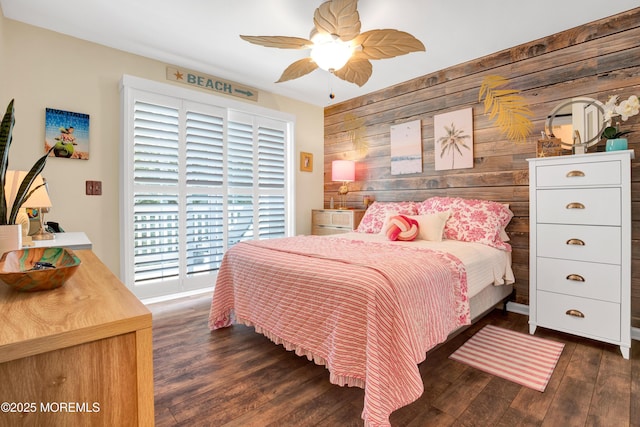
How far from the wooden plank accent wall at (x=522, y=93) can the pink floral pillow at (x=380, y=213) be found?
337mm

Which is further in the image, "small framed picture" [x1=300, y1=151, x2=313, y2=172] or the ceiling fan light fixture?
"small framed picture" [x1=300, y1=151, x2=313, y2=172]

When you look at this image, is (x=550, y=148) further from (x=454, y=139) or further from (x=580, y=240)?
(x=454, y=139)

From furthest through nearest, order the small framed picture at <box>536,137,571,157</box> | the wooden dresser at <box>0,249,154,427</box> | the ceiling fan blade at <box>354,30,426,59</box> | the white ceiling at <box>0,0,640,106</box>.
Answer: the small framed picture at <box>536,137,571,157</box> < the white ceiling at <box>0,0,640,106</box> < the ceiling fan blade at <box>354,30,426,59</box> < the wooden dresser at <box>0,249,154,427</box>

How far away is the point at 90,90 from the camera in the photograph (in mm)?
2881

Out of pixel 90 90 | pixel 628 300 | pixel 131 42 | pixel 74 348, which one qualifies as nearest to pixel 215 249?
pixel 90 90

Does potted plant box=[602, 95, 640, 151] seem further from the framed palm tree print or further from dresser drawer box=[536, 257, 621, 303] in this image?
the framed palm tree print

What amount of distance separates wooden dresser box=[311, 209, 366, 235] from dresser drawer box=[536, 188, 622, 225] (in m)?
2.00

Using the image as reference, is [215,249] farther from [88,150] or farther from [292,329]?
[292,329]

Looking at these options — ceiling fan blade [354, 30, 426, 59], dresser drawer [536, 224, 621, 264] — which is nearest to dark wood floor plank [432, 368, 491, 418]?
dresser drawer [536, 224, 621, 264]

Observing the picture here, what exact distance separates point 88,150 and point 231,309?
77.2 inches

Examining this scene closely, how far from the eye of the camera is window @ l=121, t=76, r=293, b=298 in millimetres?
3053

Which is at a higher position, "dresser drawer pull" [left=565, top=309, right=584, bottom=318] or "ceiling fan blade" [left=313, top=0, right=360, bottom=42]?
"ceiling fan blade" [left=313, top=0, right=360, bottom=42]

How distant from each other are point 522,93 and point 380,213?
1.75m

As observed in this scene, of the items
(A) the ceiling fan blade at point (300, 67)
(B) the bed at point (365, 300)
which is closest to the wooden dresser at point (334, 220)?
(B) the bed at point (365, 300)
